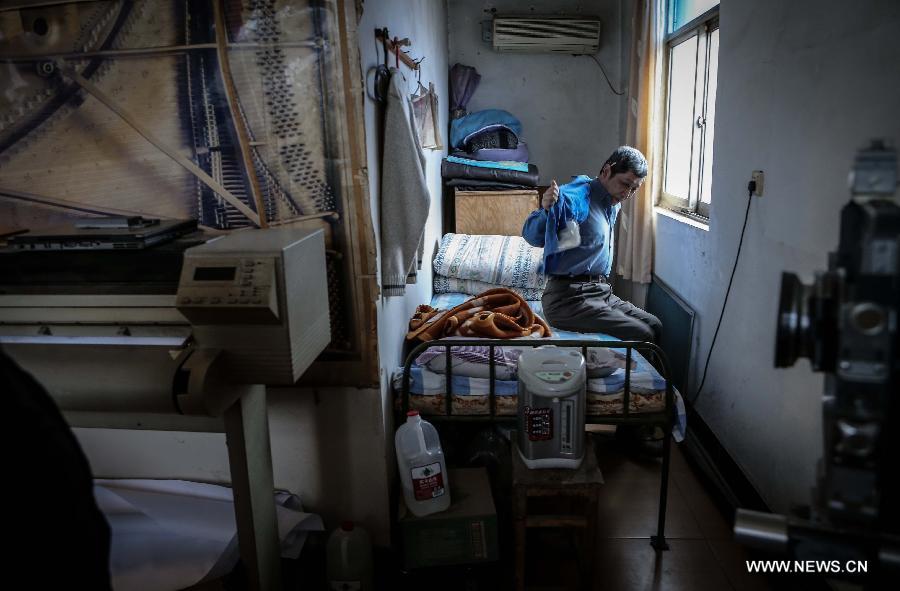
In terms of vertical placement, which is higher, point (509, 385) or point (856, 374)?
point (856, 374)

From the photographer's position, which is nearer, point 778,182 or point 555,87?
point 778,182

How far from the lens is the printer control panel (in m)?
1.51

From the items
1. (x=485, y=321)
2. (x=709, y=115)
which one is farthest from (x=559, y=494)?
(x=709, y=115)

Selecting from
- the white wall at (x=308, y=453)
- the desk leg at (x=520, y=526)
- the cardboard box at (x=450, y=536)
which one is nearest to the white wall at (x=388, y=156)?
the white wall at (x=308, y=453)

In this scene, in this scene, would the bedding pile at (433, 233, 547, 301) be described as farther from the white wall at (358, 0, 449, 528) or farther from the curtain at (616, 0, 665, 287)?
the curtain at (616, 0, 665, 287)

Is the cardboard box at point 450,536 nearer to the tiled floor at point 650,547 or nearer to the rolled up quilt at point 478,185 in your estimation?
the tiled floor at point 650,547

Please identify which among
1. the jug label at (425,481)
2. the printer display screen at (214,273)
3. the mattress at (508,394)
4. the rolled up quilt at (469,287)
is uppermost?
the printer display screen at (214,273)

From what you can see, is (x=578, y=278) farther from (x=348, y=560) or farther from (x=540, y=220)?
(x=348, y=560)

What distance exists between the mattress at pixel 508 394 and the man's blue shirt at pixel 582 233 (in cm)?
99

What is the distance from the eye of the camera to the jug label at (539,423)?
7.32 feet

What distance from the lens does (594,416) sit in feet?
8.12

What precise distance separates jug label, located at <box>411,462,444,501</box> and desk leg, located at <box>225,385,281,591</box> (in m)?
0.53

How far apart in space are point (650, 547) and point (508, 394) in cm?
83

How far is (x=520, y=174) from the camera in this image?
4934 millimetres
